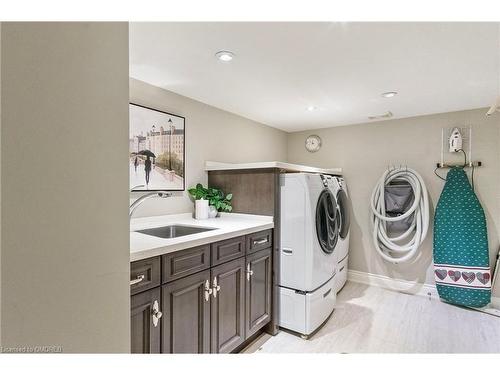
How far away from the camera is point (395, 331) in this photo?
2.29 m

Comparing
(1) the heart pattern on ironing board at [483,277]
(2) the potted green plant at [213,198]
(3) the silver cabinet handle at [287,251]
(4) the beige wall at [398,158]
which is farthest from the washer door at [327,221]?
(1) the heart pattern on ironing board at [483,277]

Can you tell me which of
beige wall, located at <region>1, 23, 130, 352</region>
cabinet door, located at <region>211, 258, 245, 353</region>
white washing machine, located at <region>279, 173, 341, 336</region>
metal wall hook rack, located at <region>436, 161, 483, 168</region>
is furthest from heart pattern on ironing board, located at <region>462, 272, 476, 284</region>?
beige wall, located at <region>1, 23, 130, 352</region>

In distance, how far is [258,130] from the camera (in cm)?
351

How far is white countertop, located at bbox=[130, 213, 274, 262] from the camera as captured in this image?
1.33 m

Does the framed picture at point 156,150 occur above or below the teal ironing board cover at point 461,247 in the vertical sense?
above

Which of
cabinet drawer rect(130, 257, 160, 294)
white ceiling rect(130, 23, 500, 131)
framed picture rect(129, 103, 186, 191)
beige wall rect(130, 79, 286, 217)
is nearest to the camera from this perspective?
cabinet drawer rect(130, 257, 160, 294)

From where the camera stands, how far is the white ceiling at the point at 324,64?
1.44 m

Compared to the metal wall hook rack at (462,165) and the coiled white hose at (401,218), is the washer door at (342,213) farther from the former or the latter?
the metal wall hook rack at (462,165)

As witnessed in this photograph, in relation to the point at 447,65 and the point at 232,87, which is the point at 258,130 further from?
the point at 447,65

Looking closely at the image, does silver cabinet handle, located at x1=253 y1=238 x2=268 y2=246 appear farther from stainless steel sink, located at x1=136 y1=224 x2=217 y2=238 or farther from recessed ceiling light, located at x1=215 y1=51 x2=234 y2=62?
recessed ceiling light, located at x1=215 y1=51 x2=234 y2=62

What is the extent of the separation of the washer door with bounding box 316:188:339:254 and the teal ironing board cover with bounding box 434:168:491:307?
127 cm

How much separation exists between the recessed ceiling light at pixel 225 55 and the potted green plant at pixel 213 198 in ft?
3.93

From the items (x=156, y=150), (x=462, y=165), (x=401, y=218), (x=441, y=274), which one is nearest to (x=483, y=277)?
(x=441, y=274)
